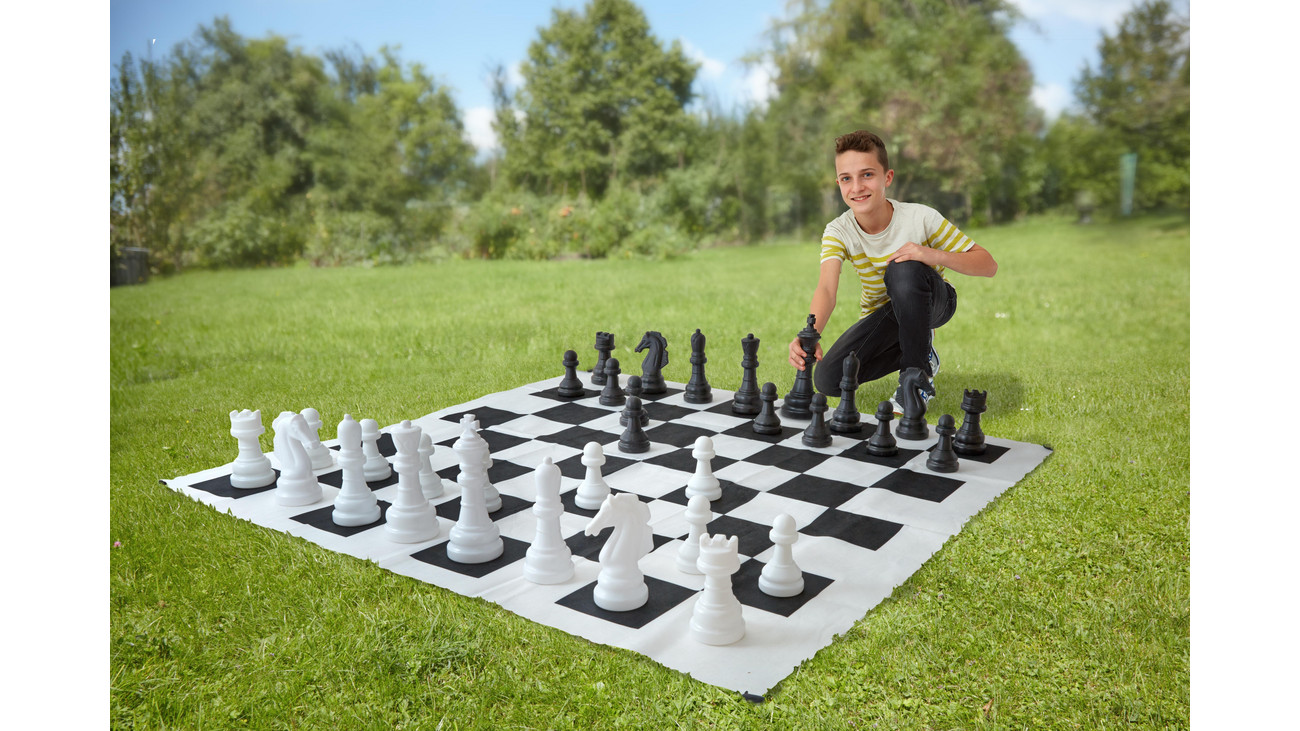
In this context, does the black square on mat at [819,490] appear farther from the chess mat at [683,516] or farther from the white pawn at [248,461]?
the white pawn at [248,461]

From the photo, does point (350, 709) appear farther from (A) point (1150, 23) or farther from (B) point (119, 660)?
(A) point (1150, 23)

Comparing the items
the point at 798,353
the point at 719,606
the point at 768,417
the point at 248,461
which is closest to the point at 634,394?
the point at 768,417

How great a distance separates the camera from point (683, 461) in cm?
248

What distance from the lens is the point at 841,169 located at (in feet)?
8.75

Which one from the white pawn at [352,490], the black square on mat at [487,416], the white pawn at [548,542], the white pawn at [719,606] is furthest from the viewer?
the black square on mat at [487,416]

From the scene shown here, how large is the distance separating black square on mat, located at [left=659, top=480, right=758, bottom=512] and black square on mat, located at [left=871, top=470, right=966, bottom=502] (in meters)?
0.35

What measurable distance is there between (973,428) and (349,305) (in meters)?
5.09

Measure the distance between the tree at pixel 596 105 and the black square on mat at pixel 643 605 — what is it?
9134 millimetres

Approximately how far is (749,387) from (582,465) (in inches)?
30.0

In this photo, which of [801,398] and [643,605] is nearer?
[643,605]

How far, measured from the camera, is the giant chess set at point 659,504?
158 cm

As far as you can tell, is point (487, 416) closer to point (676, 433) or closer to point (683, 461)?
point (676, 433)

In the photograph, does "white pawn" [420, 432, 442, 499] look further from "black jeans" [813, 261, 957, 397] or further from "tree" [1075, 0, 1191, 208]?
"tree" [1075, 0, 1191, 208]

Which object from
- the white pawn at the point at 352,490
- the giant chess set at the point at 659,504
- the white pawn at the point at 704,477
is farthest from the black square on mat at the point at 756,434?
the white pawn at the point at 352,490
